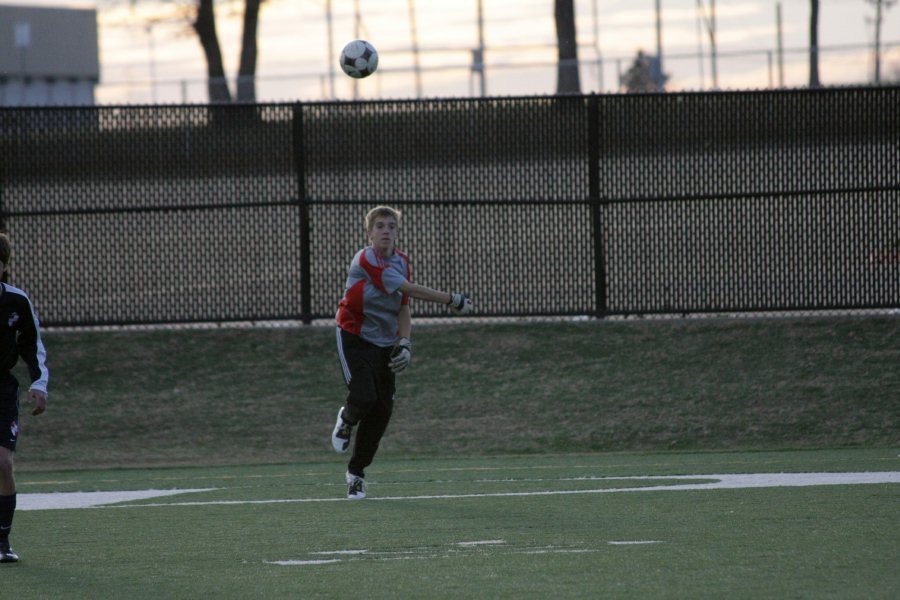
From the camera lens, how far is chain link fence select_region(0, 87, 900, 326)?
46.8 ft

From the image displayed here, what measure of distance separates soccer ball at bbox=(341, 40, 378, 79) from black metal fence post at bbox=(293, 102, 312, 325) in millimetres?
1784

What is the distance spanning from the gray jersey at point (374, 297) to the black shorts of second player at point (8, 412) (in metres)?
2.43

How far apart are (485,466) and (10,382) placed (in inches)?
194

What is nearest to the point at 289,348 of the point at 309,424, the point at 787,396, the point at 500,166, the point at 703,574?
the point at 309,424

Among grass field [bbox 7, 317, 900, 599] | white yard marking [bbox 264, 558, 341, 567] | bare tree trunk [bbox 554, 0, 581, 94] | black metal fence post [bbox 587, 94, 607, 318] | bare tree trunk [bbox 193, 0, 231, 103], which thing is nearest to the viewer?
grass field [bbox 7, 317, 900, 599]

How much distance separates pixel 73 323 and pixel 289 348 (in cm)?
238

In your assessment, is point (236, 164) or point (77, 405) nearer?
point (77, 405)

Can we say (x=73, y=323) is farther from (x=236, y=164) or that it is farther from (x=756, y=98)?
(x=756, y=98)

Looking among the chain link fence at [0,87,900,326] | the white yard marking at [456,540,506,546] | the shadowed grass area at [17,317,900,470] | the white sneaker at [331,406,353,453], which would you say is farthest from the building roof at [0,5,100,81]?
the white yard marking at [456,540,506,546]

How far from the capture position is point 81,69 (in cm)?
6500

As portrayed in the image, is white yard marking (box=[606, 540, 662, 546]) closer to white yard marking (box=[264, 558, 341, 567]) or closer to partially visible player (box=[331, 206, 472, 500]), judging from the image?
white yard marking (box=[264, 558, 341, 567])

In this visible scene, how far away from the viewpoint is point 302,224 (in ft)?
47.9

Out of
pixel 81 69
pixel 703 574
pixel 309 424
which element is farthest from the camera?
pixel 81 69

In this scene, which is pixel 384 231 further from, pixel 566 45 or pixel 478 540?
pixel 566 45
